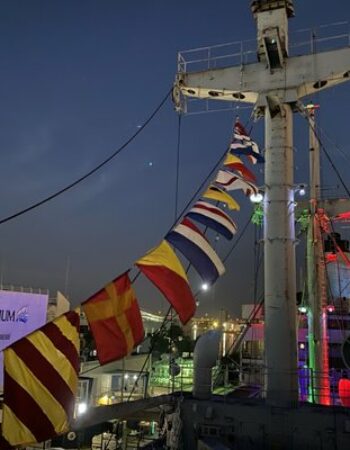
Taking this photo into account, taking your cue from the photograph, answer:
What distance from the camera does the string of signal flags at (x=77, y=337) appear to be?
19.4 feet

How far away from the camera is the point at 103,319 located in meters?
7.02

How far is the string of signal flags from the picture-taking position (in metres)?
5.92

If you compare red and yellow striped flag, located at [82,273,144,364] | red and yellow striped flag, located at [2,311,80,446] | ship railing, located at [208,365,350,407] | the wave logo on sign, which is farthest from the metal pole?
the wave logo on sign

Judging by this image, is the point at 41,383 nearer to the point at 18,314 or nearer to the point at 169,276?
the point at 169,276

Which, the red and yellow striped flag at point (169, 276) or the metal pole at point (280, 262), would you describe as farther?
the metal pole at point (280, 262)

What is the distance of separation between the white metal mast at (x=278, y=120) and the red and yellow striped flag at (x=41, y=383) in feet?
17.8

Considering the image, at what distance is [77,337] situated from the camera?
6578mm

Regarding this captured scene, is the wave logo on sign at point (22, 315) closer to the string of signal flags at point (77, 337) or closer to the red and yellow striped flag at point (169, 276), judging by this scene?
the string of signal flags at point (77, 337)

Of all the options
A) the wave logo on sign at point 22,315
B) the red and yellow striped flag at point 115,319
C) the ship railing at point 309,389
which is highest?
the wave logo on sign at point 22,315

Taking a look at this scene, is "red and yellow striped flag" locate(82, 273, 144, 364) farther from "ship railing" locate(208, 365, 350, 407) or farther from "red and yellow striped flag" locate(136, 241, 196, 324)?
"ship railing" locate(208, 365, 350, 407)

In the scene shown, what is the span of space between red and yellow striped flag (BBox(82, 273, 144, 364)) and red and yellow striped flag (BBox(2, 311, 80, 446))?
0.48m

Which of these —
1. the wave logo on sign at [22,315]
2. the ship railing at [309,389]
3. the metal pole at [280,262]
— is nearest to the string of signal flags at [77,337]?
the metal pole at [280,262]

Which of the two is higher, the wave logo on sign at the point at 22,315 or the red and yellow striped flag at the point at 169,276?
the wave logo on sign at the point at 22,315

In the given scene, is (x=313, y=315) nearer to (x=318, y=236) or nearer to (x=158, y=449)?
(x=318, y=236)
